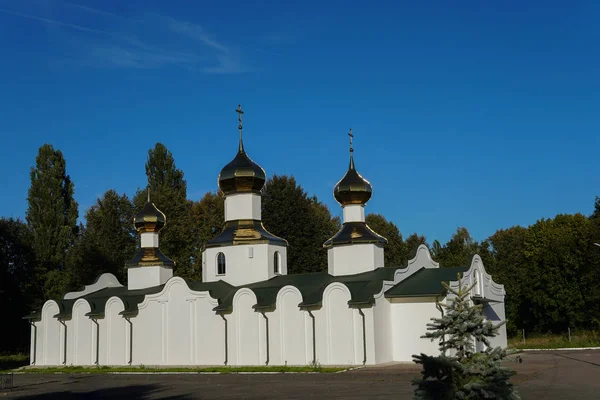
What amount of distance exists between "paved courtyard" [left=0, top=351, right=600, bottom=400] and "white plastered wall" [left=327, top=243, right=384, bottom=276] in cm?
606

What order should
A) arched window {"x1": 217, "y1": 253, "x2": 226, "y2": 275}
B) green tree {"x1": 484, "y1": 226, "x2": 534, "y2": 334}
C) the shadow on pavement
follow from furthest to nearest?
green tree {"x1": 484, "y1": 226, "x2": 534, "y2": 334} → arched window {"x1": 217, "y1": 253, "x2": 226, "y2": 275} → the shadow on pavement

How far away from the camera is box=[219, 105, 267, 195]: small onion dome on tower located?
3391cm

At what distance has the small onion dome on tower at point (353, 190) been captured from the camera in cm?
3281

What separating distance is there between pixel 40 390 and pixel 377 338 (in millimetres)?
12294

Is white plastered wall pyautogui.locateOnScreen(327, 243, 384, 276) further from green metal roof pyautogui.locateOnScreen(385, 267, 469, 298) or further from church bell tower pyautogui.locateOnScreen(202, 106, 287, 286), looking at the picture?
church bell tower pyautogui.locateOnScreen(202, 106, 287, 286)

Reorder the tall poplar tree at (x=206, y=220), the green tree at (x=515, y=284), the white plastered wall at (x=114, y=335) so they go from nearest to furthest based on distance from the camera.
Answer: the white plastered wall at (x=114, y=335)
the green tree at (x=515, y=284)
the tall poplar tree at (x=206, y=220)

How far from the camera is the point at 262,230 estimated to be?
3356cm

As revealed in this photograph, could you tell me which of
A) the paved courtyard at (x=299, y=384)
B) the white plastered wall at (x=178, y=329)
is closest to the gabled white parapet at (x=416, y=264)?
the paved courtyard at (x=299, y=384)

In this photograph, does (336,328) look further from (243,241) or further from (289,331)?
(243,241)

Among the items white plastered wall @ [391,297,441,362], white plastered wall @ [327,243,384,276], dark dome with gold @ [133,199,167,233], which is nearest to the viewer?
white plastered wall @ [391,297,441,362]

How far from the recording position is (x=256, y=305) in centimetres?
2956

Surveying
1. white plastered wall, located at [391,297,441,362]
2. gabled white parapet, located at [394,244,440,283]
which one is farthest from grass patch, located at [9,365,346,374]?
gabled white parapet, located at [394,244,440,283]

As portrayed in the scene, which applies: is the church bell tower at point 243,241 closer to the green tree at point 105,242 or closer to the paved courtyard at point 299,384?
the paved courtyard at point 299,384

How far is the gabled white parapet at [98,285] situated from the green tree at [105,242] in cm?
952
